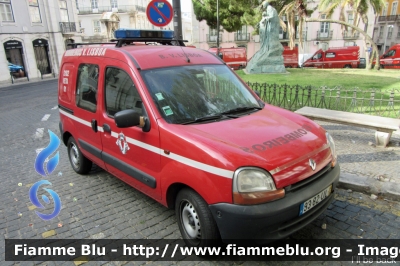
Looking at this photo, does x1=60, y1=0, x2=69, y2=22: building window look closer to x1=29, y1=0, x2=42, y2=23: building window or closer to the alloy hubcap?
x1=29, y1=0, x2=42, y2=23: building window

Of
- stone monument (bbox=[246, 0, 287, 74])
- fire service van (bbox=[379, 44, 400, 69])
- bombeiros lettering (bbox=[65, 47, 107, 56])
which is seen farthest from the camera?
fire service van (bbox=[379, 44, 400, 69])

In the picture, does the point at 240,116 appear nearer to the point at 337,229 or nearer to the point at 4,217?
the point at 337,229

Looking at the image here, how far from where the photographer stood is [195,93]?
334cm

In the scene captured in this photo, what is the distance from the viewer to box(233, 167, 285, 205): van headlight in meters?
2.38

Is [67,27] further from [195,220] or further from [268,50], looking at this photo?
[195,220]

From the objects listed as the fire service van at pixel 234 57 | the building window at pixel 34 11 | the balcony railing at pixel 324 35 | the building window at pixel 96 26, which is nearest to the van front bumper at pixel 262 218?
the fire service van at pixel 234 57

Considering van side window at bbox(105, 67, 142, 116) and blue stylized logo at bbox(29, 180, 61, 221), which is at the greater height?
van side window at bbox(105, 67, 142, 116)

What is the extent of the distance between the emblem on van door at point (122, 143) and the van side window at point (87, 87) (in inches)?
29.0

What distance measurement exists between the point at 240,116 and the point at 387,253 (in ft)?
6.61

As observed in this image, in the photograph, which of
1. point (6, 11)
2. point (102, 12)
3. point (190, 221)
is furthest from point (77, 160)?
point (102, 12)

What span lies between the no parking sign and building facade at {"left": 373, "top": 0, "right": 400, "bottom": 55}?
45309 millimetres

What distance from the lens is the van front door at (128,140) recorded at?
313cm

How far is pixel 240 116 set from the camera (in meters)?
3.23

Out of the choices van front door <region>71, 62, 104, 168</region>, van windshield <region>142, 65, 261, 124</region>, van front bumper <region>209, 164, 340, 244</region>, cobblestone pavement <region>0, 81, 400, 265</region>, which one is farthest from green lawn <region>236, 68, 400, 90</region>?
van front bumper <region>209, 164, 340, 244</region>
